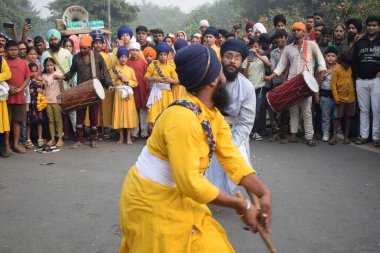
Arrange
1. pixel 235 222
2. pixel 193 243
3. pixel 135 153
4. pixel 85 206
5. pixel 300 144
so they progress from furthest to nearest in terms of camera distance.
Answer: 1. pixel 300 144
2. pixel 135 153
3. pixel 85 206
4. pixel 235 222
5. pixel 193 243

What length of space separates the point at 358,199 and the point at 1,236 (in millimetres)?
3655

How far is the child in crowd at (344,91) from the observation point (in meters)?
7.80

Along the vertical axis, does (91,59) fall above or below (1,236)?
above

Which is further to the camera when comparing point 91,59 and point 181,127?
point 91,59

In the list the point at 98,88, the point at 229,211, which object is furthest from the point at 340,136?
the point at 98,88

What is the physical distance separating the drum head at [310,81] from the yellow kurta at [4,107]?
467 cm

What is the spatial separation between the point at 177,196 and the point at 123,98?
6.30m

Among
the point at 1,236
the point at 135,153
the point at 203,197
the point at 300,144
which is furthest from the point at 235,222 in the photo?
the point at 300,144

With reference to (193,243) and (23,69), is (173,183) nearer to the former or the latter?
(193,243)

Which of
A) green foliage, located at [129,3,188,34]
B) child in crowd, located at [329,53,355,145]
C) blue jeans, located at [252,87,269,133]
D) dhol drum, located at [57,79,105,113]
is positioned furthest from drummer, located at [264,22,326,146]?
green foliage, located at [129,3,188,34]

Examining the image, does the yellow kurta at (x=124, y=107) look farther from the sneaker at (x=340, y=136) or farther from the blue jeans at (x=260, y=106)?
the sneaker at (x=340, y=136)

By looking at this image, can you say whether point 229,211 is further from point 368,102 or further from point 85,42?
point 85,42

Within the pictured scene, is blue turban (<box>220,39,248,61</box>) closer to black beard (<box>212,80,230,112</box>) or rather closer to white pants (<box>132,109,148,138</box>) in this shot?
black beard (<box>212,80,230,112</box>)

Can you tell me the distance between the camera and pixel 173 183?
7.15ft
